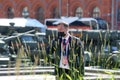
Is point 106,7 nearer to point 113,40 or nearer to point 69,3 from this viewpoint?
point 69,3

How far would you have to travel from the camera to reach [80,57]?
18.9 feet

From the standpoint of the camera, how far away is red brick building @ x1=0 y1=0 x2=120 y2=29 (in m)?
41.6

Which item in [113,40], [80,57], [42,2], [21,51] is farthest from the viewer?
[42,2]

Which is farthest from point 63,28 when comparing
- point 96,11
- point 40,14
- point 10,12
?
point 10,12

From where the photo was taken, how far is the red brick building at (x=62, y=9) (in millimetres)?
41562

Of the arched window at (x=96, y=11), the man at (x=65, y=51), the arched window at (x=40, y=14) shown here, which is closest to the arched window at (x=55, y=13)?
the arched window at (x=40, y=14)

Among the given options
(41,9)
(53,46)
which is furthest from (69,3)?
(53,46)

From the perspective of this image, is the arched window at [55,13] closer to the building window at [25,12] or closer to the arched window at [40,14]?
the arched window at [40,14]

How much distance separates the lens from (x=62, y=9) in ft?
149

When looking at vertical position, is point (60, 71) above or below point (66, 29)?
below

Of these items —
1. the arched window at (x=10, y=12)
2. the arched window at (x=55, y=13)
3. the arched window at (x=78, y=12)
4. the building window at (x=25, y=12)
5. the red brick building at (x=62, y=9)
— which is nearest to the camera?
the red brick building at (x=62, y=9)

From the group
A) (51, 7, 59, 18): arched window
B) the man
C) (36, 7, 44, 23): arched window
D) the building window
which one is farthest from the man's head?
the building window

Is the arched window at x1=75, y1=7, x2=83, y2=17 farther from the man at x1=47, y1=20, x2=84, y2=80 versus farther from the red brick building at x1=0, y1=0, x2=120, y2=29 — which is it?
the man at x1=47, y1=20, x2=84, y2=80

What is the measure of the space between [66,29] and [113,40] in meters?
14.3
